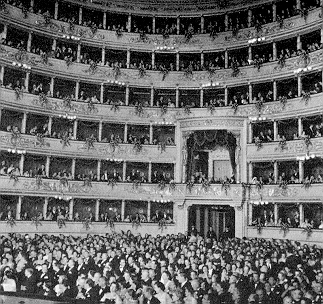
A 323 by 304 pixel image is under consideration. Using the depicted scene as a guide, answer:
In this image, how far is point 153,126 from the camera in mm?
30672

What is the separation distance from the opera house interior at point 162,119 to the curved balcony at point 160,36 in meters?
0.08

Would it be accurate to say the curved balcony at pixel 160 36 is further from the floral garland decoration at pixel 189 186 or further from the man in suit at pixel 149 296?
the man in suit at pixel 149 296

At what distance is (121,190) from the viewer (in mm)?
28875

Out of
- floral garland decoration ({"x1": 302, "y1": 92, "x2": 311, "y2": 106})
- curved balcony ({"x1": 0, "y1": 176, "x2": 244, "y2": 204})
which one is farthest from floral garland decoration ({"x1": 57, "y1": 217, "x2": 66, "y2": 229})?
floral garland decoration ({"x1": 302, "y1": 92, "x2": 311, "y2": 106})

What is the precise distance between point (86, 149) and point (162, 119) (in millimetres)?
5639

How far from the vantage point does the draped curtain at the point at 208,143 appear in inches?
1126

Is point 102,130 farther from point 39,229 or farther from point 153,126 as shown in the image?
point 39,229

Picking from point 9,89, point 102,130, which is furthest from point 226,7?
point 9,89

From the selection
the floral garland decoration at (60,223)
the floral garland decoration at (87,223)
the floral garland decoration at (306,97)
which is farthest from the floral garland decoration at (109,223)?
the floral garland decoration at (306,97)

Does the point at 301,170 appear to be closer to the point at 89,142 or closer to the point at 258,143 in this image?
the point at 258,143

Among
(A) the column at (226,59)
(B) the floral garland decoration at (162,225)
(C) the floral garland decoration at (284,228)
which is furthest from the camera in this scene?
(A) the column at (226,59)

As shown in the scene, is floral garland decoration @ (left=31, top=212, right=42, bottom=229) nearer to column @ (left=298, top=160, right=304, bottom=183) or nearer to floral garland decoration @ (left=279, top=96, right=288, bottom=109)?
column @ (left=298, top=160, right=304, bottom=183)

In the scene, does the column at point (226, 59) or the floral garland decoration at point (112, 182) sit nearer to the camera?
the floral garland decoration at point (112, 182)

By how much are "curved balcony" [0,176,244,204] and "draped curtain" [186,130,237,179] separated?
1.70 meters
